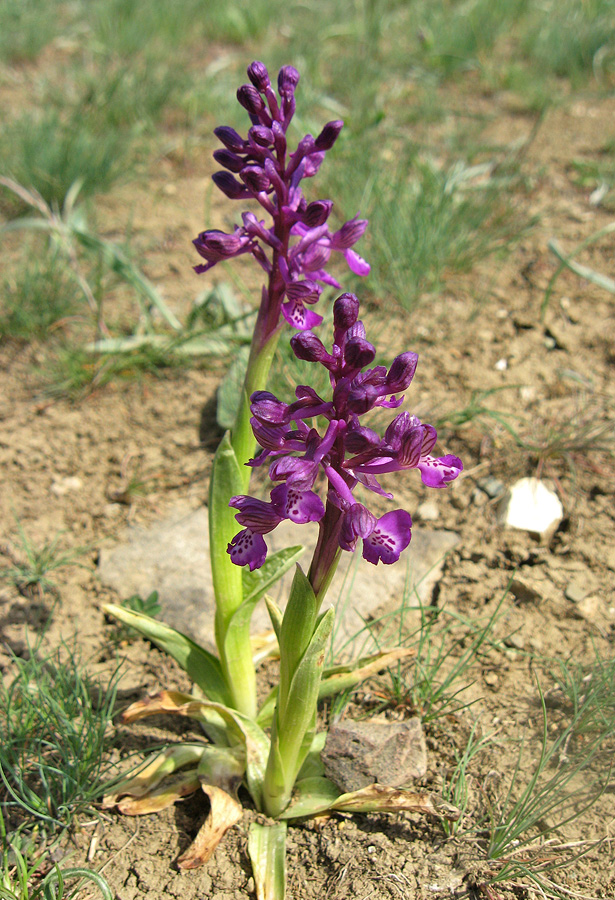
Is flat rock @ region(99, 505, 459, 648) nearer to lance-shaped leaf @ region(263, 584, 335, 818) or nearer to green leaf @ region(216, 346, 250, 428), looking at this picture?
green leaf @ region(216, 346, 250, 428)

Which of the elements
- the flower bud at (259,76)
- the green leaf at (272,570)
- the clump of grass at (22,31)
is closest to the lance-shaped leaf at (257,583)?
the green leaf at (272,570)

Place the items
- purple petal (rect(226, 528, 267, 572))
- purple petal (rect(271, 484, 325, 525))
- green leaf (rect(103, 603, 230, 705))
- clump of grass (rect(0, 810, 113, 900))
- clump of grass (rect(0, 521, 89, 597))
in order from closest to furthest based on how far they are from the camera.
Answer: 1. purple petal (rect(271, 484, 325, 525))
2. purple petal (rect(226, 528, 267, 572))
3. clump of grass (rect(0, 810, 113, 900))
4. green leaf (rect(103, 603, 230, 705))
5. clump of grass (rect(0, 521, 89, 597))

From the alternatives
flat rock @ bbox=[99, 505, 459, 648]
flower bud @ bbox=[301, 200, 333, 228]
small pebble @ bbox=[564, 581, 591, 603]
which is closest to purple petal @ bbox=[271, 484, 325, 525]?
flower bud @ bbox=[301, 200, 333, 228]

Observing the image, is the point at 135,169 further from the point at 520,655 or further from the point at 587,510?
the point at 520,655

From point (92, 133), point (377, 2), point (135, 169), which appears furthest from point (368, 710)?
point (377, 2)

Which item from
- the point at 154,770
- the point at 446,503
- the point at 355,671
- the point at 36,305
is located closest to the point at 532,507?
the point at 446,503

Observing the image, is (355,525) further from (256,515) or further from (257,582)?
(257,582)
